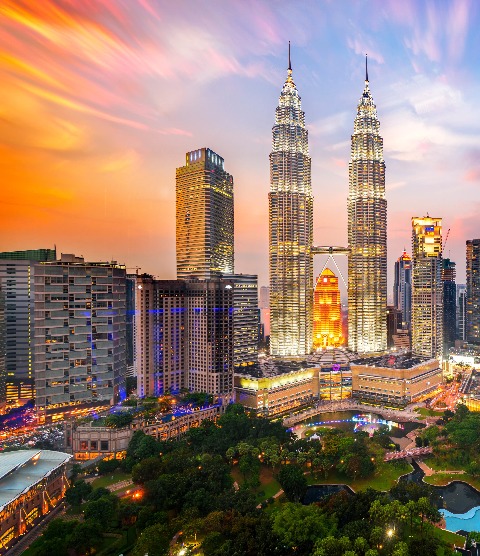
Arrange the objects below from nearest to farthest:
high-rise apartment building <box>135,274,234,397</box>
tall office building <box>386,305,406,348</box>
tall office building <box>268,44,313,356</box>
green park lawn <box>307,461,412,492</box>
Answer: green park lawn <box>307,461,412,492</box>, high-rise apartment building <box>135,274,234,397</box>, tall office building <box>268,44,313,356</box>, tall office building <box>386,305,406,348</box>

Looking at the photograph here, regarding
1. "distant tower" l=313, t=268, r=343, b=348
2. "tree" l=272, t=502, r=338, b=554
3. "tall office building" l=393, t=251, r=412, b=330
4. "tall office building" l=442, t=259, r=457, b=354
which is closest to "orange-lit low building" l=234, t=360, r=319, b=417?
"distant tower" l=313, t=268, r=343, b=348

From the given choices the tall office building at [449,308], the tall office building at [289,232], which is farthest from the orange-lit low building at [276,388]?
the tall office building at [449,308]

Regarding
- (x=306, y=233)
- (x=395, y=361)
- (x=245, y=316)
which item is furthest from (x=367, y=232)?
(x=245, y=316)

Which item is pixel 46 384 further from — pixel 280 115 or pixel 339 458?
pixel 280 115

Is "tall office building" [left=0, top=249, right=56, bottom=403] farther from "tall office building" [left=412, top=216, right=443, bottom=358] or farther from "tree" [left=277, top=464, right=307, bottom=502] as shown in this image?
"tall office building" [left=412, top=216, right=443, bottom=358]

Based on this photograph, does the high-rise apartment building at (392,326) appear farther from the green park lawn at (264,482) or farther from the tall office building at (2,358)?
the tall office building at (2,358)

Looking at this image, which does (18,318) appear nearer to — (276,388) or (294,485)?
A: (276,388)
